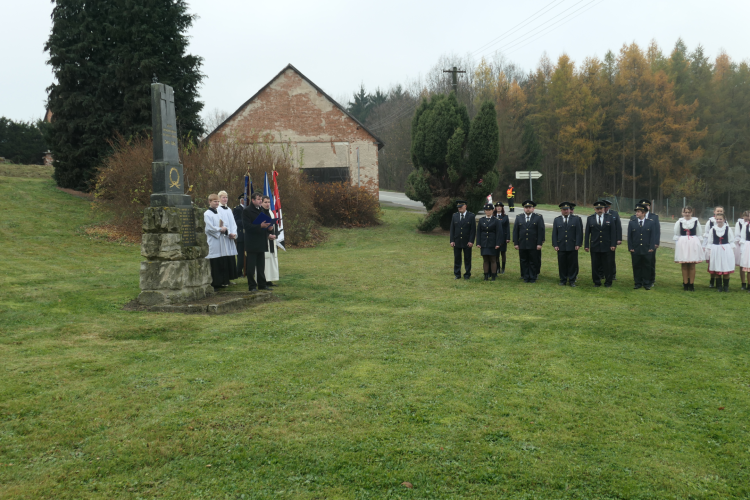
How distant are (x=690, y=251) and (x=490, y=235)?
4223mm

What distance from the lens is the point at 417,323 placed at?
8.41 m

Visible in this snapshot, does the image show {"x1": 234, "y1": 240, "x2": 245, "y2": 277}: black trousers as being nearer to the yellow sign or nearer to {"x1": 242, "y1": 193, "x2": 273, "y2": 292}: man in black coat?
{"x1": 242, "y1": 193, "x2": 273, "y2": 292}: man in black coat

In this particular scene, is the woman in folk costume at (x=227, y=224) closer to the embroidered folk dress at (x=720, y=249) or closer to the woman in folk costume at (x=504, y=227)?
the woman in folk costume at (x=504, y=227)

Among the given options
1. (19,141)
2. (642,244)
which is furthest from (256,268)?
(19,141)

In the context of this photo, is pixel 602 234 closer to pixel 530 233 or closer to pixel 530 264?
pixel 530 233

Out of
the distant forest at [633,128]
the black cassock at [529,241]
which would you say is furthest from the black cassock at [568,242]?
the distant forest at [633,128]

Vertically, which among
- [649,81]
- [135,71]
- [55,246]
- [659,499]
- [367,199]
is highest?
[649,81]

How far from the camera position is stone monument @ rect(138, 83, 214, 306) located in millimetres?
9227

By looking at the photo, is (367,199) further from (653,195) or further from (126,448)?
(653,195)

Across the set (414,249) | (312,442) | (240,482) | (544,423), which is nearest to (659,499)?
(544,423)

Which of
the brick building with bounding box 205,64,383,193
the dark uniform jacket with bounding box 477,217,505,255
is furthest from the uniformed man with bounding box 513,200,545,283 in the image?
the brick building with bounding box 205,64,383,193

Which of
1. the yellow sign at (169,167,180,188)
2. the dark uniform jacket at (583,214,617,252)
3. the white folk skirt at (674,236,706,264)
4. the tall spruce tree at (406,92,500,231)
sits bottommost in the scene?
the white folk skirt at (674,236,706,264)

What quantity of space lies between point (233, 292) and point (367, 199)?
16.3 metres

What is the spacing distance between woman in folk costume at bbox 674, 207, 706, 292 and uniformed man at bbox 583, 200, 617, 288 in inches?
52.8
